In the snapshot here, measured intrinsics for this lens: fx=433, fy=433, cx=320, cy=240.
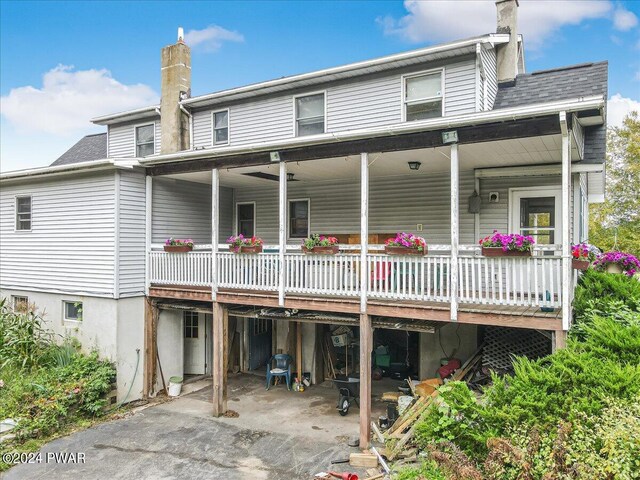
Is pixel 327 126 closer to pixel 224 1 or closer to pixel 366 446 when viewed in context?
pixel 366 446

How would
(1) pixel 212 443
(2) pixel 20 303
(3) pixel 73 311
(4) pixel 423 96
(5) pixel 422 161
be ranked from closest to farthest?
(1) pixel 212 443
(5) pixel 422 161
(4) pixel 423 96
(3) pixel 73 311
(2) pixel 20 303

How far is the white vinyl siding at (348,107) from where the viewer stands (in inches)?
381

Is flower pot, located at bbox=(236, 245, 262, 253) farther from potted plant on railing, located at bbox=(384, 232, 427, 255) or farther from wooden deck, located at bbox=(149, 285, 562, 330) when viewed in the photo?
potted plant on railing, located at bbox=(384, 232, 427, 255)

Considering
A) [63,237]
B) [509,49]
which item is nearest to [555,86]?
[509,49]

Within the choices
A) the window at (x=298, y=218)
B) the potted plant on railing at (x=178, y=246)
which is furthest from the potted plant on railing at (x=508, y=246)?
the potted plant on railing at (x=178, y=246)

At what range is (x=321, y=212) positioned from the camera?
39.6 ft

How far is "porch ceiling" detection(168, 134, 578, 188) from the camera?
300 inches

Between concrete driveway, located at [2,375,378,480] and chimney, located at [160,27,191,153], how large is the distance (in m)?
7.42

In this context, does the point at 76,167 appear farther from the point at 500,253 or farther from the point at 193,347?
the point at 500,253

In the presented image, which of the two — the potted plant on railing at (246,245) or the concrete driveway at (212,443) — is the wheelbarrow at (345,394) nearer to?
the concrete driveway at (212,443)

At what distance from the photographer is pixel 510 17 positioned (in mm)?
10867

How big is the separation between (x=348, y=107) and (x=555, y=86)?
15.7ft

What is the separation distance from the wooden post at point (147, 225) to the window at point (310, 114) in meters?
4.12

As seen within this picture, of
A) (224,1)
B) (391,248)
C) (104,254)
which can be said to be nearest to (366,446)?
(391,248)
